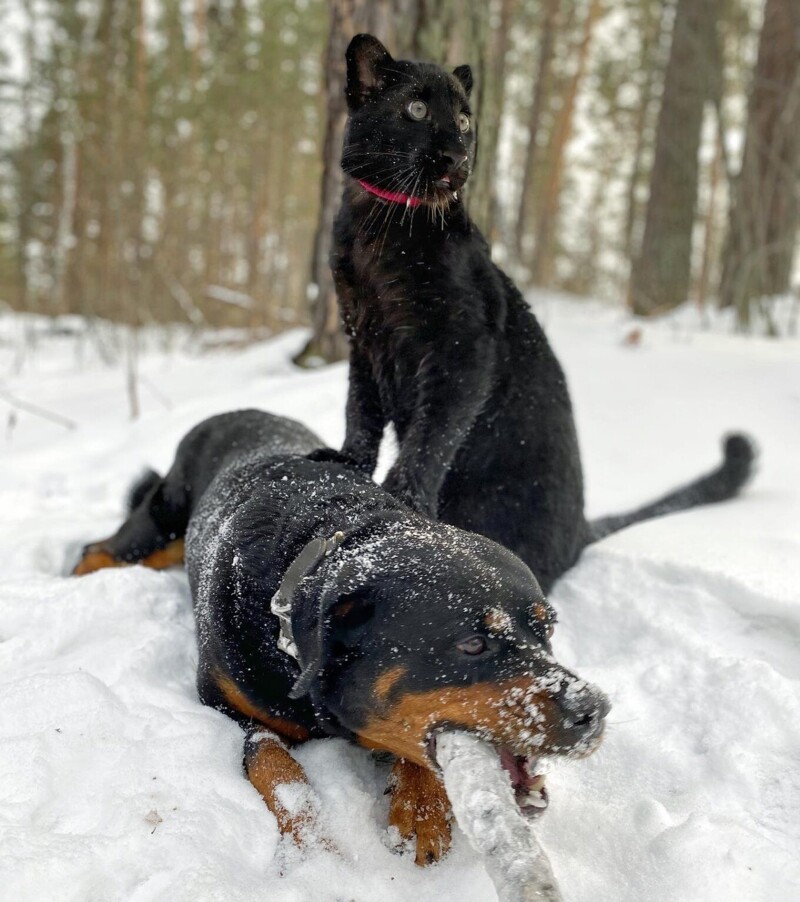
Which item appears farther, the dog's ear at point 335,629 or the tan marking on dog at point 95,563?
the tan marking on dog at point 95,563

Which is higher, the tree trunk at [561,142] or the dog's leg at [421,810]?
the tree trunk at [561,142]

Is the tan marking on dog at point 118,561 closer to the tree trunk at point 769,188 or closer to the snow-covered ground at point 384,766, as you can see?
the snow-covered ground at point 384,766

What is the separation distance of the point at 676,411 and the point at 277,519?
148 inches

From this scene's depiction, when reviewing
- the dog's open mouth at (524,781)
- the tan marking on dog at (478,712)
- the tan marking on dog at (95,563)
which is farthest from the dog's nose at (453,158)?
the tan marking on dog at (95,563)

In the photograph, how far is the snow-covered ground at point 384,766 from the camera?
168 cm

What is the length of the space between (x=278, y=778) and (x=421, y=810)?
14.7 inches

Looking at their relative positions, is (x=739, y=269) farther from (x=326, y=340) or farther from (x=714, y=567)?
(x=714, y=567)

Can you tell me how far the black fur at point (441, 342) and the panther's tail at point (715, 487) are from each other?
2.70 feet

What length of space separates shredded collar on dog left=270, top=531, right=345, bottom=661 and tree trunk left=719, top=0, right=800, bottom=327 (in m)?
6.55

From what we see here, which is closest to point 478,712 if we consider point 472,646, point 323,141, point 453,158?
point 472,646

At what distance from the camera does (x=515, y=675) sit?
173cm

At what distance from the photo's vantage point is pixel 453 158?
265cm

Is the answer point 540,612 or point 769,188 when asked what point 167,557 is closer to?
point 540,612

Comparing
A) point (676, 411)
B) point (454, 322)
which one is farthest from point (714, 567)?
point (676, 411)
